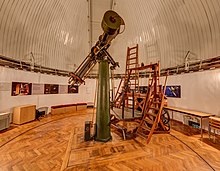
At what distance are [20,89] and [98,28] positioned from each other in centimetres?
574

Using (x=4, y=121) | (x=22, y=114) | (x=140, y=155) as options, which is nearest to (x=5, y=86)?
(x=22, y=114)

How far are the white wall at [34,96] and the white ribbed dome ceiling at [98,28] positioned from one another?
2.69 feet

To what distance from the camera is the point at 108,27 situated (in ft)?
9.39

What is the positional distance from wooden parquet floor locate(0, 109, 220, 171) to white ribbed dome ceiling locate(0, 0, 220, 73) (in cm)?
360

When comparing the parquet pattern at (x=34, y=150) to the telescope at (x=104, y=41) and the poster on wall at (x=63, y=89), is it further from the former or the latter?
the poster on wall at (x=63, y=89)

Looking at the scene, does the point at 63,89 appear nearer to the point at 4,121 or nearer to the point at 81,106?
the point at 81,106

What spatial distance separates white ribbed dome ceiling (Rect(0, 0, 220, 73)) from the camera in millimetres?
4555

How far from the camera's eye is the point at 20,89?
19.7 feet

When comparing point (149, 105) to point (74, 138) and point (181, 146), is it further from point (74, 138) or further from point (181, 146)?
point (74, 138)

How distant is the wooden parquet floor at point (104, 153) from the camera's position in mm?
2582

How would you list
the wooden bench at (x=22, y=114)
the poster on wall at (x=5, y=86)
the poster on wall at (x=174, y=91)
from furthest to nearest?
the poster on wall at (x=174, y=91) < the wooden bench at (x=22, y=114) < the poster on wall at (x=5, y=86)

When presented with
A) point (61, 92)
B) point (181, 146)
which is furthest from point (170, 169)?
point (61, 92)

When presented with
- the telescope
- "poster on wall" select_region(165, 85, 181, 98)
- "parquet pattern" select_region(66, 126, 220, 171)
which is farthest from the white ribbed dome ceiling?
"parquet pattern" select_region(66, 126, 220, 171)

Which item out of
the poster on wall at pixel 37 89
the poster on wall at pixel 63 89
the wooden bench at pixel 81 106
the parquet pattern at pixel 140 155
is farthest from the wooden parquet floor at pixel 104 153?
the wooden bench at pixel 81 106
